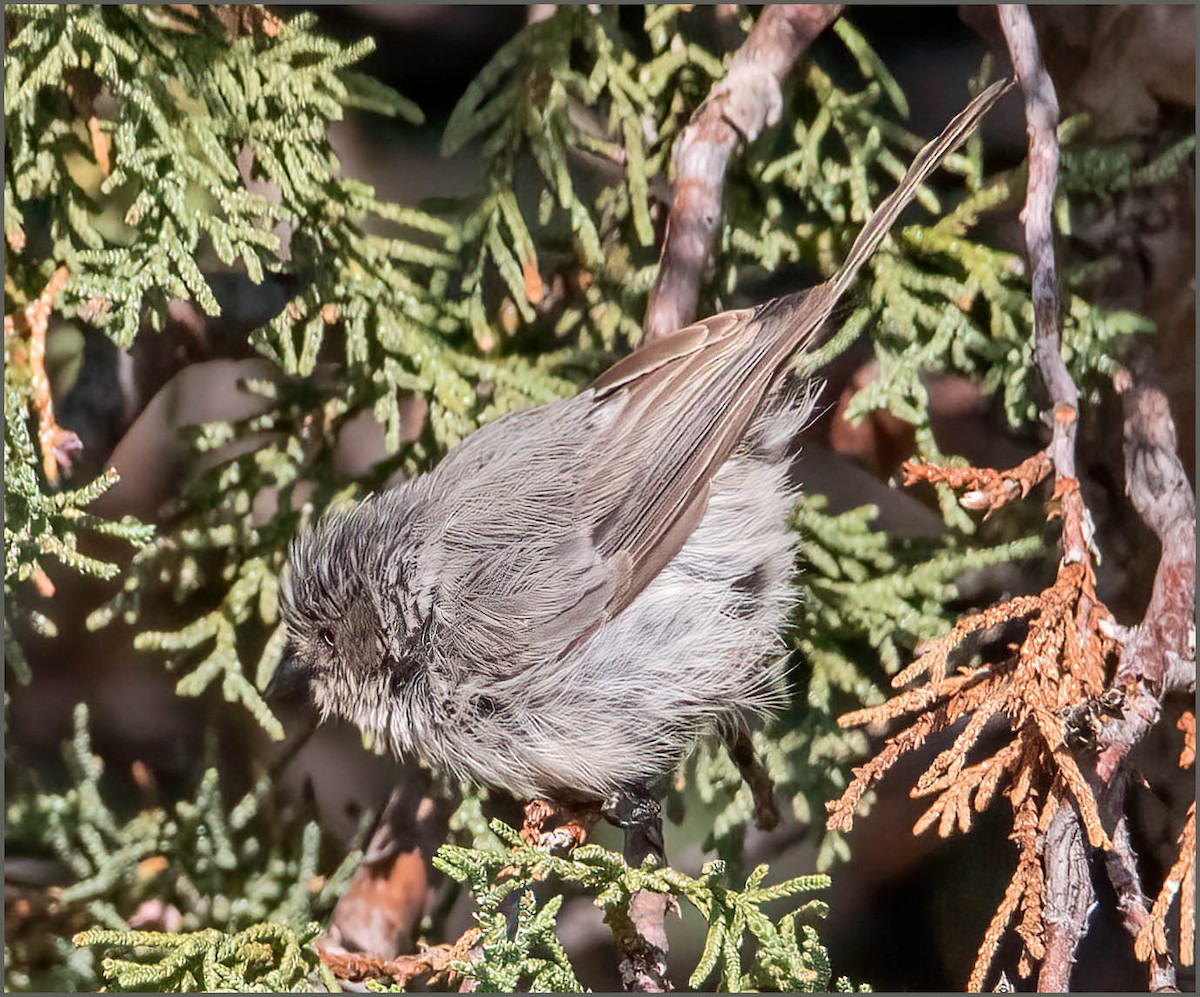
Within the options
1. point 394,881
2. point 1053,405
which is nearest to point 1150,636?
point 1053,405

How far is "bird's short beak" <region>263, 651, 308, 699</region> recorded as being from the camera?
50.8 inches

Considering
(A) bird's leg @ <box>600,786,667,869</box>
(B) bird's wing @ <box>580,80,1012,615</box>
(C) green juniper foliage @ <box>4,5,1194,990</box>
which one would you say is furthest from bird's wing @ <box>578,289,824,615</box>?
(A) bird's leg @ <box>600,786,667,869</box>

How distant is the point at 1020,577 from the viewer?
4.26ft

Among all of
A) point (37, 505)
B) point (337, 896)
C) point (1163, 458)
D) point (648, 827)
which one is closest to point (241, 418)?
point (37, 505)

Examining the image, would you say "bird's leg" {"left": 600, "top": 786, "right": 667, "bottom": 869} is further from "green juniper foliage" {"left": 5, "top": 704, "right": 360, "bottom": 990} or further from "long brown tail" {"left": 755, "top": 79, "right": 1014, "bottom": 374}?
"long brown tail" {"left": 755, "top": 79, "right": 1014, "bottom": 374}

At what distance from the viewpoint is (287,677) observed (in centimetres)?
130

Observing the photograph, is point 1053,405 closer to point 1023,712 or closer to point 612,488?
point 1023,712

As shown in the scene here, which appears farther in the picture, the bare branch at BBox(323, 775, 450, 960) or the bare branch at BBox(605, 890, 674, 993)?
the bare branch at BBox(323, 775, 450, 960)

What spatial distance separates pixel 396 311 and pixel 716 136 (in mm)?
475

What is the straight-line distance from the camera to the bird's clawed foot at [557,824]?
1238 millimetres

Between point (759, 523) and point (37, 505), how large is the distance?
0.92m

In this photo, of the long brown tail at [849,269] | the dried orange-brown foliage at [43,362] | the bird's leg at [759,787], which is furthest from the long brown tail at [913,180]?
the dried orange-brown foliage at [43,362]

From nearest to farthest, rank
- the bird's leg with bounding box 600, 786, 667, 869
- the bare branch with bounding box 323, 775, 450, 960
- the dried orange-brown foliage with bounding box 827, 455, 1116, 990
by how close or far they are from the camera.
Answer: the dried orange-brown foliage with bounding box 827, 455, 1116, 990 → the bird's leg with bounding box 600, 786, 667, 869 → the bare branch with bounding box 323, 775, 450, 960

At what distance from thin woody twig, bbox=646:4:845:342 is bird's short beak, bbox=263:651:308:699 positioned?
610 mm
